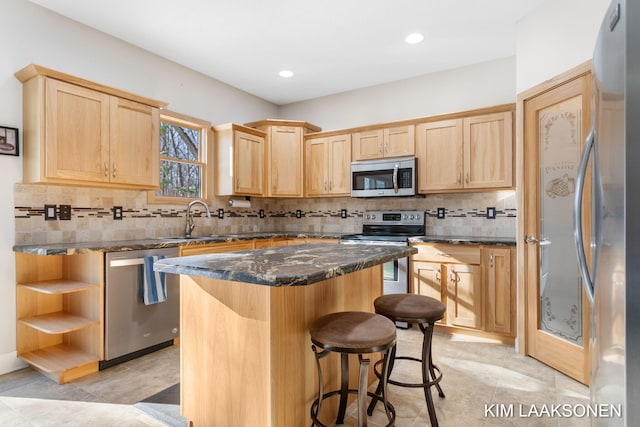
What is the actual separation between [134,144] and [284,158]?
6.25ft

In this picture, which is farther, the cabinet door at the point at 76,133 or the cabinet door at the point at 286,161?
the cabinet door at the point at 286,161

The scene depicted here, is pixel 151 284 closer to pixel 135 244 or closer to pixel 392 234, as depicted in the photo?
pixel 135 244

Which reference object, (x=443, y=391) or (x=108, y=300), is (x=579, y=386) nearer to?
(x=443, y=391)

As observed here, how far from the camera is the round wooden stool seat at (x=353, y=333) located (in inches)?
54.8

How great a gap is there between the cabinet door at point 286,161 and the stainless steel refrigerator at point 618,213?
369 centimetres

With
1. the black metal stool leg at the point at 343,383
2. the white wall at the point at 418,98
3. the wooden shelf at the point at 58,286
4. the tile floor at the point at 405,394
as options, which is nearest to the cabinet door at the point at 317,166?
the white wall at the point at 418,98

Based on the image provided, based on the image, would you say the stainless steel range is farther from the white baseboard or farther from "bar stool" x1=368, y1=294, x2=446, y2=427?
the white baseboard

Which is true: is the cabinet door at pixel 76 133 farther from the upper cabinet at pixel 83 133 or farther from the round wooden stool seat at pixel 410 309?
the round wooden stool seat at pixel 410 309

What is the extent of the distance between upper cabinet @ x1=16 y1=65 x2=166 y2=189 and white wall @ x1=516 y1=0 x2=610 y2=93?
3.25m

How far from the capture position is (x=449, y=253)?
3.35m

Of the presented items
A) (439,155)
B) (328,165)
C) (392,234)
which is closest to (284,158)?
(328,165)

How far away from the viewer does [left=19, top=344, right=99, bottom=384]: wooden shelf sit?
2.39m

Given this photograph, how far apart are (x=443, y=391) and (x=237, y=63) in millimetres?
3648

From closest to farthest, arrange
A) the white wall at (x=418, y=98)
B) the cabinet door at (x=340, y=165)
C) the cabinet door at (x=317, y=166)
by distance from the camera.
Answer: the white wall at (x=418, y=98) < the cabinet door at (x=340, y=165) < the cabinet door at (x=317, y=166)
